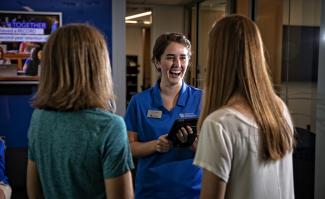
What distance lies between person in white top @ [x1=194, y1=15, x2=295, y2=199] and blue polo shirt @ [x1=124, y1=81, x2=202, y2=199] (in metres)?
0.52

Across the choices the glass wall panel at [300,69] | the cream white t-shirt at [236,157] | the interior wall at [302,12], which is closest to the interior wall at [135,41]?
the glass wall panel at [300,69]

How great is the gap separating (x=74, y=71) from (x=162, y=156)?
69cm

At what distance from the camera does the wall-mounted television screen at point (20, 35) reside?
3314 mm

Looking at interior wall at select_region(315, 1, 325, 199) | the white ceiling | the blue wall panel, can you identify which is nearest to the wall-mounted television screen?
the blue wall panel

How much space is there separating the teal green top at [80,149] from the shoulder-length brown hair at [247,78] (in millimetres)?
318

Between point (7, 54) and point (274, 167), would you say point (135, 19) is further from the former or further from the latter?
point (274, 167)

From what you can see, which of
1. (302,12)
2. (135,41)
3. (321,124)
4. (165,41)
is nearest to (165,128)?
(165,41)

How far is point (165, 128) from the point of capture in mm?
1576

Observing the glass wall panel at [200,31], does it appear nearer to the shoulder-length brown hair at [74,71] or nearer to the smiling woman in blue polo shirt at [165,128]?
the smiling woman in blue polo shirt at [165,128]

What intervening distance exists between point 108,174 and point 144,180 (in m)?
0.58

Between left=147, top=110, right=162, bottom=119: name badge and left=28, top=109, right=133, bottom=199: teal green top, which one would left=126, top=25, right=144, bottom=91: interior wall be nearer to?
left=147, top=110, right=162, bottom=119: name badge

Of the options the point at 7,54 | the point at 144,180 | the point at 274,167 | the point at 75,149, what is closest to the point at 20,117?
the point at 7,54

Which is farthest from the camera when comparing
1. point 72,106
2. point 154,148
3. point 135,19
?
point 135,19

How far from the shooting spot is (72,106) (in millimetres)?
985
